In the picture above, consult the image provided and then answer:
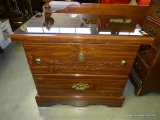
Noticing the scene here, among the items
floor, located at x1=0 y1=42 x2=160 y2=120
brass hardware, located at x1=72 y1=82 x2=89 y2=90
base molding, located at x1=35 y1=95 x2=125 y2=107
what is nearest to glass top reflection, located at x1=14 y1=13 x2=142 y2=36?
brass hardware, located at x1=72 y1=82 x2=89 y2=90

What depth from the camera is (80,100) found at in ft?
3.82

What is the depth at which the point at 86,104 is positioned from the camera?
3.94 feet

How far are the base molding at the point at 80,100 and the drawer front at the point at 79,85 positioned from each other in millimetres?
40

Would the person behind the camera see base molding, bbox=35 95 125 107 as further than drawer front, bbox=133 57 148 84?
No

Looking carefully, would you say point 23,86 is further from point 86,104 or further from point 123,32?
point 123,32

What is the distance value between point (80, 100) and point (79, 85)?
0.64ft

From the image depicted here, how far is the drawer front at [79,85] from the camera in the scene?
100 cm

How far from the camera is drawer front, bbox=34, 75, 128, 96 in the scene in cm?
100

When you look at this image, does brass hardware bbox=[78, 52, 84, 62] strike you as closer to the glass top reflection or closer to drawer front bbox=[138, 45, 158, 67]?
the glass top reflection

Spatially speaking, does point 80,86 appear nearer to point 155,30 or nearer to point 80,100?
point 80,100

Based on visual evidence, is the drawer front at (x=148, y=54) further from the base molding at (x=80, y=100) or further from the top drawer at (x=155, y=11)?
the base molding at (x=80, y=100)

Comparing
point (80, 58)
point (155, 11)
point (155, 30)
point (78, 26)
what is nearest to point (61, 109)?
Answer: point (80, 58)

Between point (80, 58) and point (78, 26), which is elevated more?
point (78, 26)

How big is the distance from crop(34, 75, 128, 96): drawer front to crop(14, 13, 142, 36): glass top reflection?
357 millimetres
